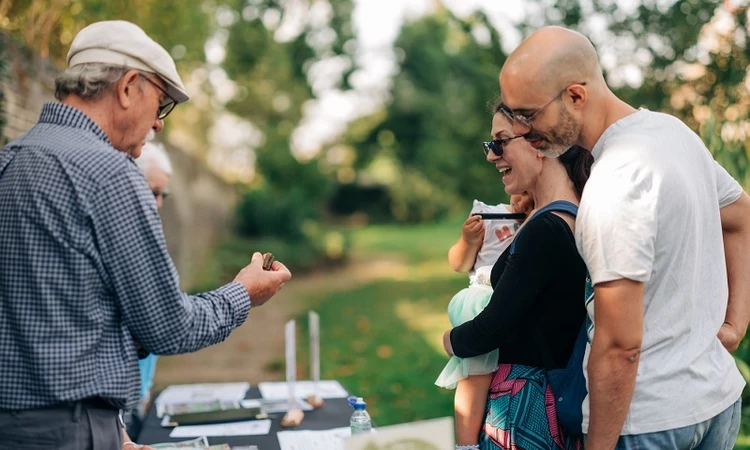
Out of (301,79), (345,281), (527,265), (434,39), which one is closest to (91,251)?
(527,265)

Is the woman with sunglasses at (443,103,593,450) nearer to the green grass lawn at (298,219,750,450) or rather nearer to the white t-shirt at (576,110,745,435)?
the white t-shirt at (576,110,745,435)

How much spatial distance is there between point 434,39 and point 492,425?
90.4ft

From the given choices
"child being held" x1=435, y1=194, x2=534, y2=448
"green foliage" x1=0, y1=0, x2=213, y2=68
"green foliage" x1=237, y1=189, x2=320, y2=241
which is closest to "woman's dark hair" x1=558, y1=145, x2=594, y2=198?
"child being held" x1=435, y1=194, x2=534, y2=448

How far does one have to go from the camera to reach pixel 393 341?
29.0ft

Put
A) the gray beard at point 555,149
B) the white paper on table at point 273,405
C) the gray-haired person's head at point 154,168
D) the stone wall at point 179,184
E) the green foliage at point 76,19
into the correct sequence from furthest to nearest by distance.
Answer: the green foliage at point 76,19, the stone wall at point 179,184, the gray-haired person's head at point 154,168, the white paper on table at point 273,405, the gray beard at point 555,149

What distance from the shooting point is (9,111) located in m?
4.63

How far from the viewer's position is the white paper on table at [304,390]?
137 inches

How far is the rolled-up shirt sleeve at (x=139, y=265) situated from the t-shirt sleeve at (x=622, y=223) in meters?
0.96

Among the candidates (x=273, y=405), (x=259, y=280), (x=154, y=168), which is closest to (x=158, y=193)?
(x=154, y=168)

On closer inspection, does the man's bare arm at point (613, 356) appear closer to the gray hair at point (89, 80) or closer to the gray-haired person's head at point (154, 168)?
the gray hair at point (89, 80)

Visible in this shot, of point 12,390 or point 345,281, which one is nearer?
point 12,390

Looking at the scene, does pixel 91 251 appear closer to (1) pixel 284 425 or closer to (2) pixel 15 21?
(1) pixel 284 425

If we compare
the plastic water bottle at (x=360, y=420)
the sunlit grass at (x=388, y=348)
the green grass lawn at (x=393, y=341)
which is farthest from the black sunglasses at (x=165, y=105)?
the sunlit grass at (x=388, y=348)

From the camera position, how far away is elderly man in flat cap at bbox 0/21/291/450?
1.64 meters
